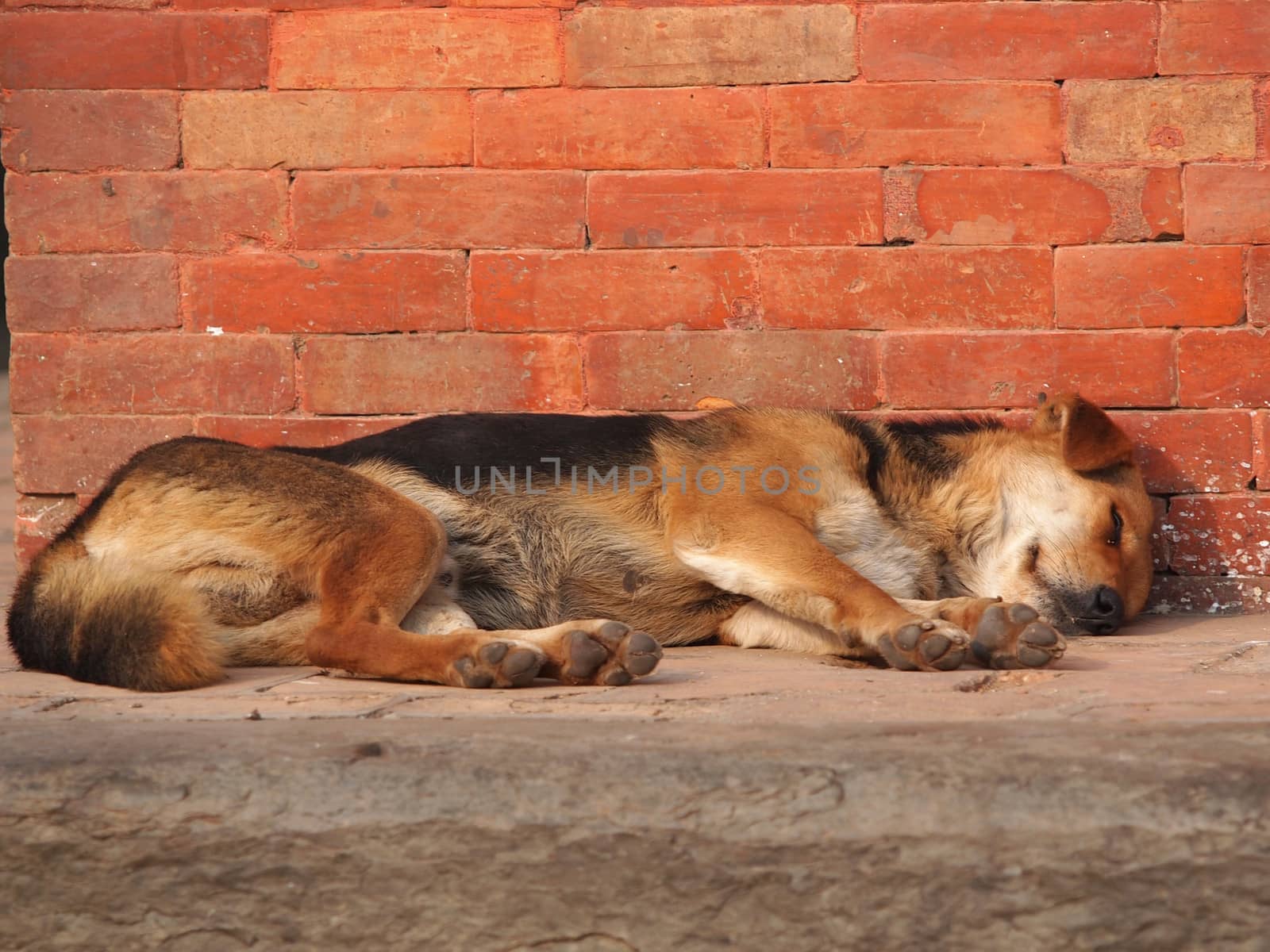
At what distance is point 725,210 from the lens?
4621 millimetres

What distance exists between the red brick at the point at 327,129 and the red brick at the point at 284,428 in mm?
903

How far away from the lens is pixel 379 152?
4637 millimetres

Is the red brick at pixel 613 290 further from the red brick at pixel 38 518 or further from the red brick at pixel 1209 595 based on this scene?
the red brick at pixel 1209 595

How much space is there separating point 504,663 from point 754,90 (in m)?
2.38

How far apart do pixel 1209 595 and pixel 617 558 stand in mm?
2166

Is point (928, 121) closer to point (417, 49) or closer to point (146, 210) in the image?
point (417, 49)

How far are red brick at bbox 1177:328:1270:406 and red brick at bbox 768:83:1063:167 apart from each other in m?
0.82

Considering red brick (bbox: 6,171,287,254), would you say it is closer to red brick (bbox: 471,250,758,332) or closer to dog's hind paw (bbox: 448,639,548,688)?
red brick (bbox: 471,250,758,332)

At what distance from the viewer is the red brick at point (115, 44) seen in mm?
4613

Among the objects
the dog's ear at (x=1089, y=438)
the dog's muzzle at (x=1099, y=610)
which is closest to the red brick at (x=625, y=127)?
the dog's ear at (x=1089, y=438)

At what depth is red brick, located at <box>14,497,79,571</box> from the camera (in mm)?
4727

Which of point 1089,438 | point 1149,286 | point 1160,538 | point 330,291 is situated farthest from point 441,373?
point 1160,538

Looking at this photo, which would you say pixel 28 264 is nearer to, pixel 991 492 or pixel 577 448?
pixel 577 448

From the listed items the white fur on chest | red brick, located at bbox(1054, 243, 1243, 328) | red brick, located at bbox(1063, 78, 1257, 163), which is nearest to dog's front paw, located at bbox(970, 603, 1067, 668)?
the white fur on chest
